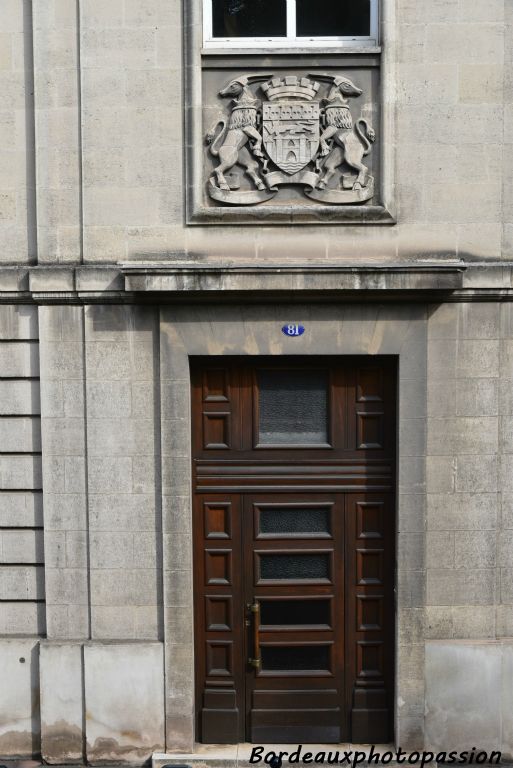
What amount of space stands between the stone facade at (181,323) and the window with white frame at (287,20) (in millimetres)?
333

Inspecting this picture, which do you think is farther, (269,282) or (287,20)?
(287,20)

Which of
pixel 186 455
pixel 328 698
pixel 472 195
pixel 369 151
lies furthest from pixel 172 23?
pixel 328 698

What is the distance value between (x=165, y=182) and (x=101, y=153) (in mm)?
685

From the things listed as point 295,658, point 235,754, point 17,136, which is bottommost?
point 235,754

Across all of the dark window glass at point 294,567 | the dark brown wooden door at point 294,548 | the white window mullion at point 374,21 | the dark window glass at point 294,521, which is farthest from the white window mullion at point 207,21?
the dark window glass at point 294,567

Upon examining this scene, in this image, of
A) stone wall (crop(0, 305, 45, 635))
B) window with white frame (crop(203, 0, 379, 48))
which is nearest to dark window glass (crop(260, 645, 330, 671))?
stone wall (crop(0, 305, 45, 635))

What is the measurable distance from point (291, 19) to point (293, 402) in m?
3.77

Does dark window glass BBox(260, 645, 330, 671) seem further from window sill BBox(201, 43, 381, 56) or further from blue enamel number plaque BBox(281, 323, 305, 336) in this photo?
window sill BBox(201, 43, 381, 56)

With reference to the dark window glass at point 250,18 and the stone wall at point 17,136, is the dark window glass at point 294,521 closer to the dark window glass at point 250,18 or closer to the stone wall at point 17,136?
the stone wall at point 17,136

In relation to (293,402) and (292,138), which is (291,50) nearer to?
(292,138)

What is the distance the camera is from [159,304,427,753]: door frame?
7340mm

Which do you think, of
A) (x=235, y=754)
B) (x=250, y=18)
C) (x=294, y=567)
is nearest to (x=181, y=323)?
(x=294, y=567)

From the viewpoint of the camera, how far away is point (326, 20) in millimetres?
7438

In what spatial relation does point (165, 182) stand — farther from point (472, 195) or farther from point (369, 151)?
point (472, 195)
